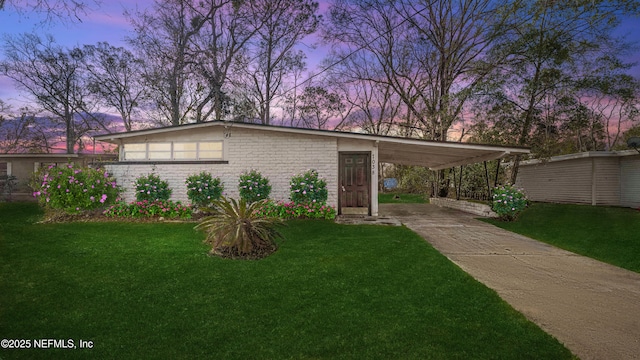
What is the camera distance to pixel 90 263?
535 cm

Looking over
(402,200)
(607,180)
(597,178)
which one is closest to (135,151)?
(402,200)

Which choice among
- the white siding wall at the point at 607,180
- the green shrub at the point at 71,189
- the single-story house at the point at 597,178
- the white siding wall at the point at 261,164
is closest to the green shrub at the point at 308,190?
the white siding wall at the point at 261,164

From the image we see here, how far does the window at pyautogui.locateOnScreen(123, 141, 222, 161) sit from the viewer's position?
11.3 meters

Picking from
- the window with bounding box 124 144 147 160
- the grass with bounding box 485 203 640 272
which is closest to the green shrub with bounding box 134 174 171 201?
the window with bounding box 124 144 147 160

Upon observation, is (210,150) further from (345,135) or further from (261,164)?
(345,135)

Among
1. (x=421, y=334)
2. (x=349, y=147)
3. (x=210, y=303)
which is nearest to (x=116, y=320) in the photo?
(x=210, y=303)

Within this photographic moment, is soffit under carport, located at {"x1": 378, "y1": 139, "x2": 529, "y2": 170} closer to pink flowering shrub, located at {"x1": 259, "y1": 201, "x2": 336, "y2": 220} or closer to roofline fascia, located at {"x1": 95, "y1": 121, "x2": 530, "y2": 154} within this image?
roofline fascia, located at {"x1": 95, "y1": 121, "x2": 530, "y2": 154}

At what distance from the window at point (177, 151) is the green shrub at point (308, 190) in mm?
3020

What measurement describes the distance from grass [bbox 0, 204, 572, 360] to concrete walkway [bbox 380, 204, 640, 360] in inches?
12.6

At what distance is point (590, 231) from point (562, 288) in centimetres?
602

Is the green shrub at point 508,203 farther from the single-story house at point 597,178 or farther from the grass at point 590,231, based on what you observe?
the single-story house at point 597,178

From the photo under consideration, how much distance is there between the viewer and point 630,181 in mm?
14477

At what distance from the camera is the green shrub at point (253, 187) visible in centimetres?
1027

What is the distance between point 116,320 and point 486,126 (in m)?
17.2
